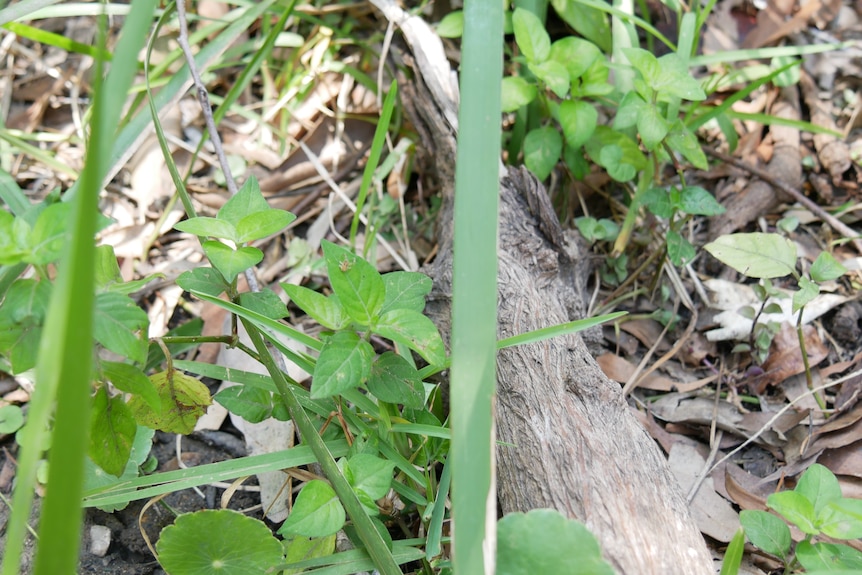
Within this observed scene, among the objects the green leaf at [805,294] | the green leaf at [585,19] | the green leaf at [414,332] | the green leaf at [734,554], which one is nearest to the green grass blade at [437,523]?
the green leaf at [414,332]

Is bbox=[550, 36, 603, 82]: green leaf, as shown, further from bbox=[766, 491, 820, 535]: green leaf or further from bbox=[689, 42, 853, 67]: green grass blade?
bbox=[766, 491, 820, 535]: green leaf

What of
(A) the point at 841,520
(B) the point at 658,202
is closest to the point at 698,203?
(B) the point at 658,202

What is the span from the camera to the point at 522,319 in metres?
1.42

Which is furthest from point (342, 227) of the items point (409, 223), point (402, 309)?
point (402, 309)

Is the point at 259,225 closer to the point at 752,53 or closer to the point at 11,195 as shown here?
the point at 11,195

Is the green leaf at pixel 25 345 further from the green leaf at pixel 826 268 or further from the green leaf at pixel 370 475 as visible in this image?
the green leaf at pixel 826 268

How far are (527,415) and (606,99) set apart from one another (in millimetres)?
1042

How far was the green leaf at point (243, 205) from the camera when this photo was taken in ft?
4.09

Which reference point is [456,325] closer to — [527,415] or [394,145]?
[527,415]

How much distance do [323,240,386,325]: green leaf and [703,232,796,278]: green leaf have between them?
0.79m

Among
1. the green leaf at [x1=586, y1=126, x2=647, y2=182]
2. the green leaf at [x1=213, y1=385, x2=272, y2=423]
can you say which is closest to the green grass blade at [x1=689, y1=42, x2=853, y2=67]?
the green leaf at [x1=586, y1=126, x2=647, y2=182]

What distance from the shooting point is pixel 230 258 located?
117cm

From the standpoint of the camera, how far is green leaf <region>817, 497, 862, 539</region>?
104cm

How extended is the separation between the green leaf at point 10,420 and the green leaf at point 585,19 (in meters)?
1.88
